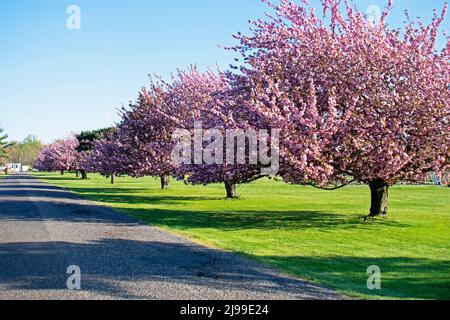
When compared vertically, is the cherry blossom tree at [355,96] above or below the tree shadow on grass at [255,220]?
above

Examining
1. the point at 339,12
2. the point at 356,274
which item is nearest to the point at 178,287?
the point at 356,274

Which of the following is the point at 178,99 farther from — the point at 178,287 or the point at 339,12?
the point at 178,287

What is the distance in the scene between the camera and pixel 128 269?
9609mm

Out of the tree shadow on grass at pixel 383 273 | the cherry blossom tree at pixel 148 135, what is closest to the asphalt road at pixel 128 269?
the tree shadow on grass at pixel 383 273

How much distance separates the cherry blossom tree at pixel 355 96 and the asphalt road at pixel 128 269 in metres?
6.65

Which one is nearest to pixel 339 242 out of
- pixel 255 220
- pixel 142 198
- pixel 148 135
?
pixel 255 220

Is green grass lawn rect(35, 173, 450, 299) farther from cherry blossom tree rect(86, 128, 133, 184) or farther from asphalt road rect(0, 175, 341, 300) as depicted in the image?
cherry blossom tree rect(86, 128, 133, 184)

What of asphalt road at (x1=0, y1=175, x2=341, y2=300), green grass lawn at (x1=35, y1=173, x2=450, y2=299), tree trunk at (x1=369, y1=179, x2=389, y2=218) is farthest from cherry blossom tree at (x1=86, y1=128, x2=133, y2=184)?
asphalt road at (x1=0, y1=175, x2=341, y2=300)

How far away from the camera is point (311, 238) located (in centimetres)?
1536

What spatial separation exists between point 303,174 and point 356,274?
24.2 feet

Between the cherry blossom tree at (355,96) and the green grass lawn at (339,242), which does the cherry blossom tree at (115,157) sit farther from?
the cherry blossom tree at (355,96)

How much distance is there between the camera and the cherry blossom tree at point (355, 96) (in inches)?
680

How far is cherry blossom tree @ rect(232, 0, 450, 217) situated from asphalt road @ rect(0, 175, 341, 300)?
665 cm

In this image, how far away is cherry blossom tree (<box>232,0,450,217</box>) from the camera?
17281 mm
